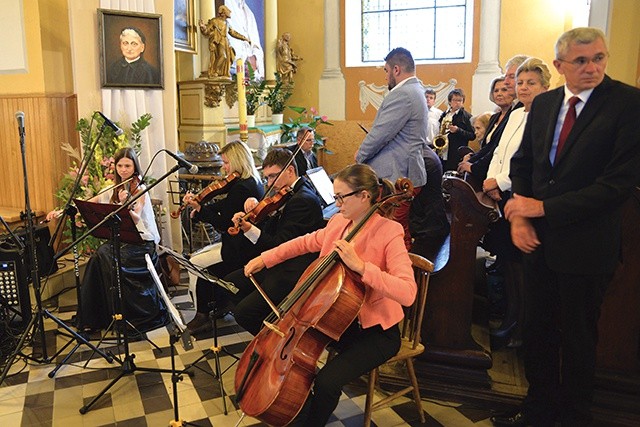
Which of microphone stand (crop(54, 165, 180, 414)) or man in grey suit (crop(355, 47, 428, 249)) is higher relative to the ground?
man in grey suit (crop(355, 47, 428, 249))

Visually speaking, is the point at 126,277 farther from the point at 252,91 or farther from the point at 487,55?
the point at 487,55

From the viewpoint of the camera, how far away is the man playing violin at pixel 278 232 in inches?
110

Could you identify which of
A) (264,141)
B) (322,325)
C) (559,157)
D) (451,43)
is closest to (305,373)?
(322,325)

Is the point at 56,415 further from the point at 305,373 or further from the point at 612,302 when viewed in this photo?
the point at 612,302

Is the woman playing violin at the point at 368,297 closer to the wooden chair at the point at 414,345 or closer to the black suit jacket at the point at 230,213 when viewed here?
the wooden chair at the point at 414,345

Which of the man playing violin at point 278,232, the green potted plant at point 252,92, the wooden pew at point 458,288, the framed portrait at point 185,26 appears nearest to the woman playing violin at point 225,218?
the man playing violin at point 278,232

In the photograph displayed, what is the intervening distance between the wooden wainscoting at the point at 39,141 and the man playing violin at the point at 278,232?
8.05 ft

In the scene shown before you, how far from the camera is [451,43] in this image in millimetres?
9023

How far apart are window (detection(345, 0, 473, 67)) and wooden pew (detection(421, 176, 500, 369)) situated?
6703mm

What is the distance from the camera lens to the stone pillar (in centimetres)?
872

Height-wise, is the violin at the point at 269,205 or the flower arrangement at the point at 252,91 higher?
the flower arrangement at the point at 252,91

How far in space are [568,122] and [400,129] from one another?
4.92 ft

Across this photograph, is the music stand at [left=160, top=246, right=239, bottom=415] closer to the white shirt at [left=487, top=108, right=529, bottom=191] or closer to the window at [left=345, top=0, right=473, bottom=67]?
the white shirt at [left=487, top=108, right=529, bottom=191]

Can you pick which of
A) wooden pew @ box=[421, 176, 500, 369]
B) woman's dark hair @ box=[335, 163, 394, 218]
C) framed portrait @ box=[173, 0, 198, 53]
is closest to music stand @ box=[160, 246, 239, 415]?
woman's dark hair @ box=[335, 163, 394, 218]
